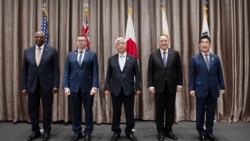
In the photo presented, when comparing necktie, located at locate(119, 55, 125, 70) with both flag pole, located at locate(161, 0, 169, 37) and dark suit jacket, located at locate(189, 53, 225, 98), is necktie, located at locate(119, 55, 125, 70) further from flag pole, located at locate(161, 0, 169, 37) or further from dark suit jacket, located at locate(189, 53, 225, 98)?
flag pole, located at locate(161, 0, 169, 37)

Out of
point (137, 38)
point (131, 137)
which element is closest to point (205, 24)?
point (137, 38)

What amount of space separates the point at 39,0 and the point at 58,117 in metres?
2.20

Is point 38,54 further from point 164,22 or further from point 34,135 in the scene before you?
point 164,22

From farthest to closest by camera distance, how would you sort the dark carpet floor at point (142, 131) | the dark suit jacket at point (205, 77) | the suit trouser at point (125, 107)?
the dark carpet floor at point (142, 131) < the suit trouser at point (125, 107) < the dark suit jacket at point (205, 77)

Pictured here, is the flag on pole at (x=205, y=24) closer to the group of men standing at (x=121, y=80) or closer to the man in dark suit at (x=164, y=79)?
the group of men standing at (x=121, y=80)

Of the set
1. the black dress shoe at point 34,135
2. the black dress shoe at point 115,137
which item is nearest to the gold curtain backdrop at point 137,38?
the black dress shoe at point 34,135

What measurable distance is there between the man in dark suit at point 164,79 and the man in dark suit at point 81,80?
0.83 m

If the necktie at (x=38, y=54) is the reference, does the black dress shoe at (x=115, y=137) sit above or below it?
below

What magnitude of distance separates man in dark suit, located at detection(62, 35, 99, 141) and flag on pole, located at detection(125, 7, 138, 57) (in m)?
0.99

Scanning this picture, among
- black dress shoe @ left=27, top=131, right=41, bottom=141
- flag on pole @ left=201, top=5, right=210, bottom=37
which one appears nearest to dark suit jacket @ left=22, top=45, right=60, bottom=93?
black dress shoe @ left=27, top=131, right=41, bottom=141

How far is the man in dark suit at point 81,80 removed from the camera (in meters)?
4.13

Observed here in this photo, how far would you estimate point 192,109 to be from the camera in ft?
17.8

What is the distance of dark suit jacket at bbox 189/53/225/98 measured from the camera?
4078 mm

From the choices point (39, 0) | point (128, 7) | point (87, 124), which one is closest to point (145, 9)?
point (128, 7)
